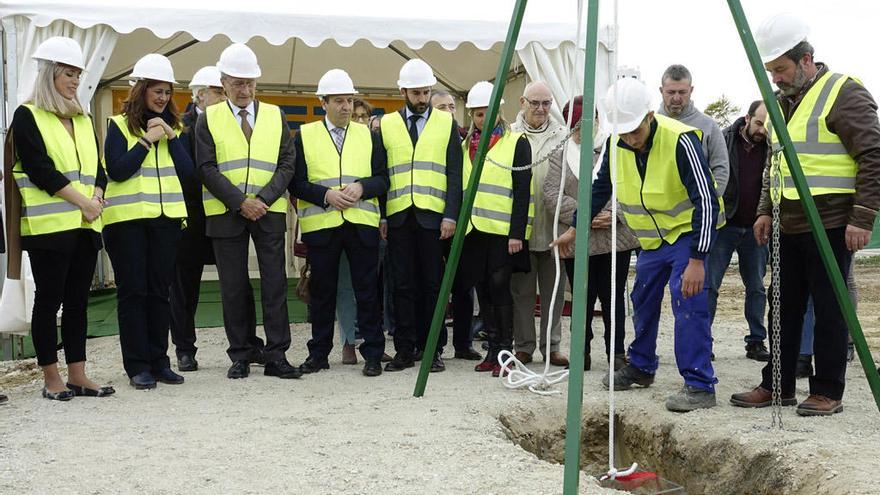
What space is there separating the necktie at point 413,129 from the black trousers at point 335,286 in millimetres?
683

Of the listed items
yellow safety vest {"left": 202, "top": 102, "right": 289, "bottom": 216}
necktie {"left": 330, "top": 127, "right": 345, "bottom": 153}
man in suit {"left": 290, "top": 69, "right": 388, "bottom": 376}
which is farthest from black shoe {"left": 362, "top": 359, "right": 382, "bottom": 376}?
necktie {"left": 330, "top": 127, "right": 345, "bottom": 153}

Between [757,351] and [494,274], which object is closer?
[494,274]

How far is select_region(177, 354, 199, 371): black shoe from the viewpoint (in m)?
6.01

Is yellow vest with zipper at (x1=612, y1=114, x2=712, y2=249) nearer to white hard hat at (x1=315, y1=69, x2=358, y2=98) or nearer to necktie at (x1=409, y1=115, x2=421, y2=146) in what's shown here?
necktie at (x1=409, y1=115, x2=421, y2=146)

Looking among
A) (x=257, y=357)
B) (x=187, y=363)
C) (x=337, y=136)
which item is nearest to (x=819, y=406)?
(x=337, y=136)

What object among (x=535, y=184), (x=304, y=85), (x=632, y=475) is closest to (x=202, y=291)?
(x=304, y=85)

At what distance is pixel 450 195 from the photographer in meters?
5.86

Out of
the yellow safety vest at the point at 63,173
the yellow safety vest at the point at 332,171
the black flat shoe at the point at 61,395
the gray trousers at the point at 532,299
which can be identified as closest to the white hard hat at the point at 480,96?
the yellow safety vest at the point at 332,171

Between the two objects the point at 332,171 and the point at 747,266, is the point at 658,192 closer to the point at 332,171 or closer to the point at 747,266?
the point at 747,266

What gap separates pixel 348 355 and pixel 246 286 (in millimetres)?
868

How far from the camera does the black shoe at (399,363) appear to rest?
590 centimetres

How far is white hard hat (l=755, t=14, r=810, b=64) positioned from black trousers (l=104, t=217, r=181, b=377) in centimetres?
332

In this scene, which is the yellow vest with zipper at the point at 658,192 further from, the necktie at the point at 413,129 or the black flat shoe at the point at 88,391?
the black flat shoe at the point at 88,391

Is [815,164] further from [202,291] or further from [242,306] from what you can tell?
[202,291]
